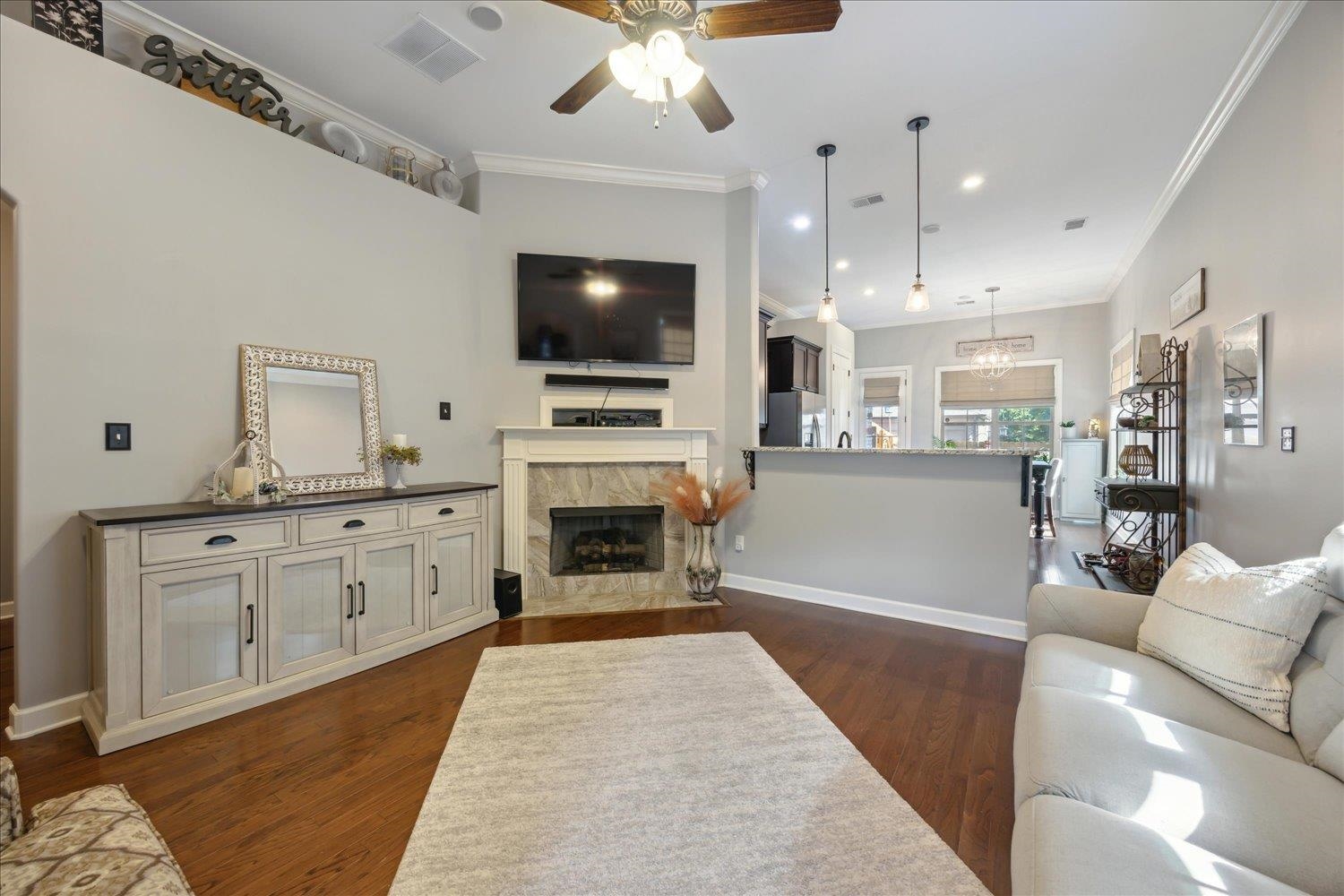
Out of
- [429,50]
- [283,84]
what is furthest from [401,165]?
[429,50]

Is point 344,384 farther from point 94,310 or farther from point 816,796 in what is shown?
point 816,796

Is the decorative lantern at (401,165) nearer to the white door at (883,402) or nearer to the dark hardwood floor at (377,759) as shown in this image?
the dark hardwood floor at (377,759)

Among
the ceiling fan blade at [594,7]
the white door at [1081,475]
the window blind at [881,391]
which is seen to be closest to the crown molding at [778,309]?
the window blind at [881,391]

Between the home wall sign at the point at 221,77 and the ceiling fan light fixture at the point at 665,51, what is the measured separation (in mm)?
2212

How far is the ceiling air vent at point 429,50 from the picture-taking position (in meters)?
2.60

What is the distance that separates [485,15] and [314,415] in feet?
7.09

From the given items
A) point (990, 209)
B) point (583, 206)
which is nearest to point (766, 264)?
point (990, 209)

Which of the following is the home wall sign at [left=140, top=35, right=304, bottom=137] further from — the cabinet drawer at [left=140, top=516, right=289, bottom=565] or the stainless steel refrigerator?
the stainless steel refrigerator

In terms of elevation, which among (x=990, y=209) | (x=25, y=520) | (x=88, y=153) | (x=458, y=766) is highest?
(x=990, y=209)

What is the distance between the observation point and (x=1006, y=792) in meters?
1.72

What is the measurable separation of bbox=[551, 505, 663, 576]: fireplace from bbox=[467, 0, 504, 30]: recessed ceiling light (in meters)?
2.79

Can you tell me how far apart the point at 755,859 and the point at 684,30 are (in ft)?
9.09

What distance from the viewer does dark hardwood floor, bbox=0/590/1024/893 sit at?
1.50 m

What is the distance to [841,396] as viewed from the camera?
8.10 metres
